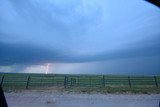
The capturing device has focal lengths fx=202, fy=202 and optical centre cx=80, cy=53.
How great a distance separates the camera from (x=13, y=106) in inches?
429

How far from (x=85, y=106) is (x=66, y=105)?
1.12m

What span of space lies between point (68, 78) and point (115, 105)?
1312 centimetres

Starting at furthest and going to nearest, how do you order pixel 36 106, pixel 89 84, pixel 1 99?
1. pixel 89 84
2. pixel 36 106
3. pixel 1 99

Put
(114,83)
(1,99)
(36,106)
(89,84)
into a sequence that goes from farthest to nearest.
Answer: (114,83)
(89,84)
(36,106)
(1,99)

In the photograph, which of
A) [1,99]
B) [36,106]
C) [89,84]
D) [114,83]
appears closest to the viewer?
[1,99]

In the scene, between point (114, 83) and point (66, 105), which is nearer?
point (66, 105)

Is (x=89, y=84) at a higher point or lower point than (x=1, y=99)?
higher

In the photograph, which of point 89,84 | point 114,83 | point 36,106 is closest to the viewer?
point 36,106

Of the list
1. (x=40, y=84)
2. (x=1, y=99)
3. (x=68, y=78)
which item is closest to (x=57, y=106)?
(x=1, y=99)

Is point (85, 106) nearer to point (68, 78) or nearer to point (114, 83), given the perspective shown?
point (68, 78)

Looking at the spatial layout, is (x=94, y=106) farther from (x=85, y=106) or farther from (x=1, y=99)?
(x=1, y=99)

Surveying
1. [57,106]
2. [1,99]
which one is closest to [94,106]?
[57,106]

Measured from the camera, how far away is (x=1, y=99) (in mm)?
1911

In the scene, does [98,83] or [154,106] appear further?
[98,83]
